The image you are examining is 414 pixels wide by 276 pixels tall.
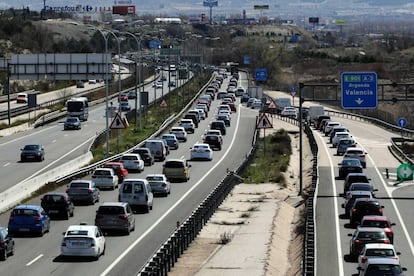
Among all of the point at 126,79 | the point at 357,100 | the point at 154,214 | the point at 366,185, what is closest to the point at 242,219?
the point at 154,214

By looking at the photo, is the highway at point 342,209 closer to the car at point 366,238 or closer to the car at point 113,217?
the car at point 366,238

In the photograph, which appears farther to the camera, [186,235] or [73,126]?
[73,126]

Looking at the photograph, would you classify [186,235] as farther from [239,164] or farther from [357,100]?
[239,164]

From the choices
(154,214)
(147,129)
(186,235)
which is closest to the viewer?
(186,235)

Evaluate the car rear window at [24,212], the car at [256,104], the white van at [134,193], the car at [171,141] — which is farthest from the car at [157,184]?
the car at [256,104]

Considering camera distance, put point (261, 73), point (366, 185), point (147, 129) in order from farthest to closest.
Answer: point (261, 73)
point (147, 129)
point (366, 185)

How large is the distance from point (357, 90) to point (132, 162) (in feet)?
41.3

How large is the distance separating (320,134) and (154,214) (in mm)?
54365

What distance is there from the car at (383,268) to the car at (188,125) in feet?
210

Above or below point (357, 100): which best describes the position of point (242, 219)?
below

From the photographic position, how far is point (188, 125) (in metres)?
93.2

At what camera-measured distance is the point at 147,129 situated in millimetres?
94438

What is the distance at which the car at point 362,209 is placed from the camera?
4325cm

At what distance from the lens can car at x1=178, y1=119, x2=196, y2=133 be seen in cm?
9275
